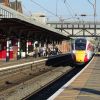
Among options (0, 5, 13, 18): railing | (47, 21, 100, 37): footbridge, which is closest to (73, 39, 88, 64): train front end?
(0, 5, 13, 18): railing

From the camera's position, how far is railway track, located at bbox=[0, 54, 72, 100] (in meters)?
19.6

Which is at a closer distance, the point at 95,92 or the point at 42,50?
the point at 95,92

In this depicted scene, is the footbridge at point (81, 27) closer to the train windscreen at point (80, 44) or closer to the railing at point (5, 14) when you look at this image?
the train windscreen at point (80, 44)

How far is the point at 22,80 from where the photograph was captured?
28109 millimetres

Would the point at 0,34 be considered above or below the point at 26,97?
above

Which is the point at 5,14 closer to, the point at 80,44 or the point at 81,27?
the point at 80,44

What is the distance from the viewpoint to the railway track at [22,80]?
64.4ft

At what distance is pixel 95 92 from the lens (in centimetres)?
1545

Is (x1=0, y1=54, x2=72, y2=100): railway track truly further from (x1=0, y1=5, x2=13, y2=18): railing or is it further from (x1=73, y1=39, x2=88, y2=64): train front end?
(x1=0, y1=5, x2=13, y2=18): railing

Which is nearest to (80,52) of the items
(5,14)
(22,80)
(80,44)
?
(80,44)

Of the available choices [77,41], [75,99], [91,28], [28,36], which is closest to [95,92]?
[75,99]

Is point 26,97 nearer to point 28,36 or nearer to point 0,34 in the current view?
point 0,34

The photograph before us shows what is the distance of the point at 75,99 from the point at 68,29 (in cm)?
7394

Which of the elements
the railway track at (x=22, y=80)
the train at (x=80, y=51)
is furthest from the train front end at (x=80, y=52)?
the railway track at (x=22, y=80)
